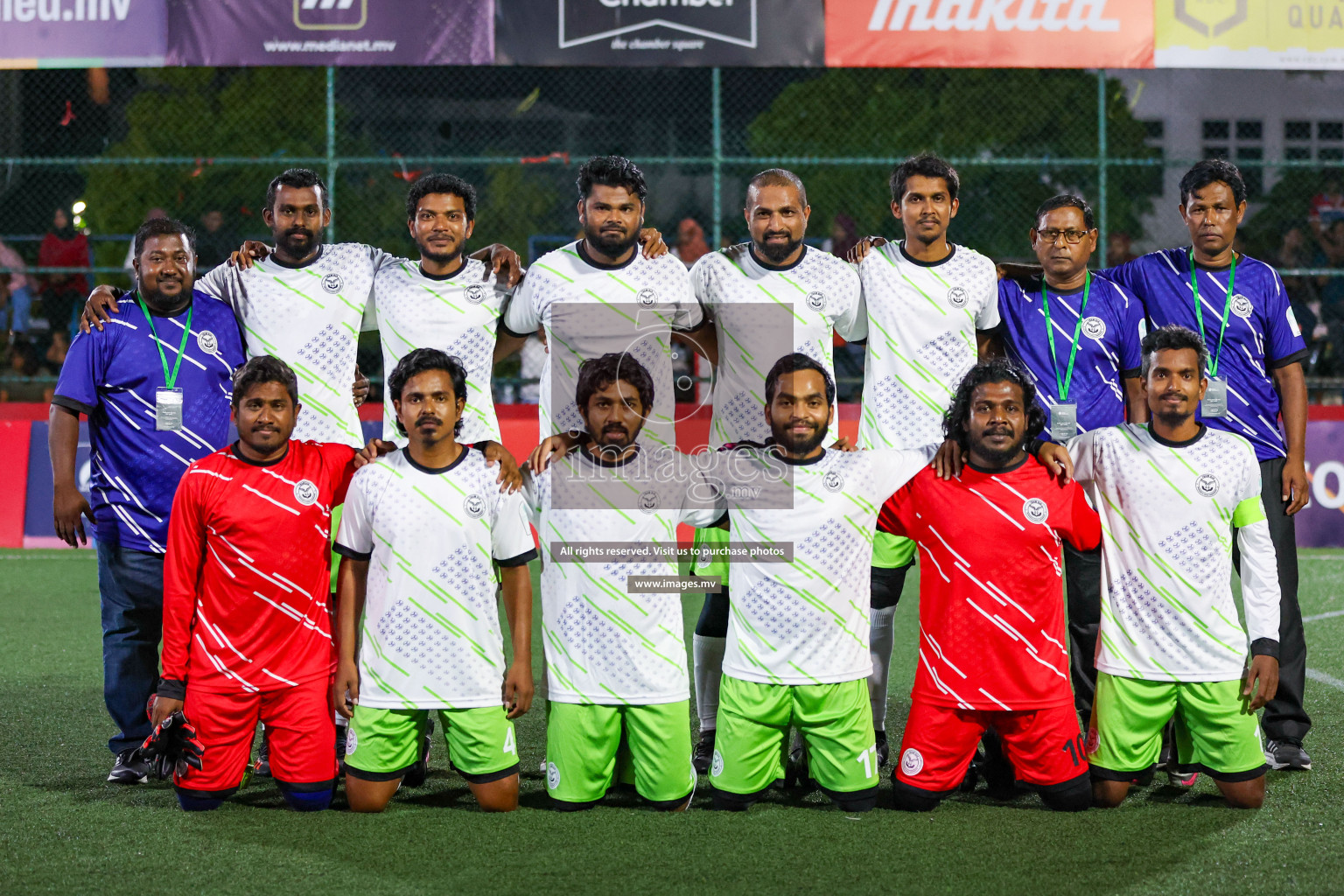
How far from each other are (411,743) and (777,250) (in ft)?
6.90

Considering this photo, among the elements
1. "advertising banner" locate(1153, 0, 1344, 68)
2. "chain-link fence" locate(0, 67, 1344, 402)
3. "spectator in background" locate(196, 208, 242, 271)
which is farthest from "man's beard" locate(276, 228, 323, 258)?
"spectator in background" locate(196, 208, 242, 271)

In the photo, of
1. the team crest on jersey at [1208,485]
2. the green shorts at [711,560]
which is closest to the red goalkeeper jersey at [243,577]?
the green shorts at [711,560]

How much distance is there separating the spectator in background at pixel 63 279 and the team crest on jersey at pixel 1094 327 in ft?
36.4

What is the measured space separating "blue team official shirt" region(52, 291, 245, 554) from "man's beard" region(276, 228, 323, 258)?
16.0 inches

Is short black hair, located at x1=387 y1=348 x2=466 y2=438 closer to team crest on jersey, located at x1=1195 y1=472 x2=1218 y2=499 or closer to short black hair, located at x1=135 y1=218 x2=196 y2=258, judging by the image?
short black hair, located at x1=135 y1=218 x2=196 y2=258

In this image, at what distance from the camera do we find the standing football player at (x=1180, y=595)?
4.41 m

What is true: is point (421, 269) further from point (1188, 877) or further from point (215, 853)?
point (1188, 877)

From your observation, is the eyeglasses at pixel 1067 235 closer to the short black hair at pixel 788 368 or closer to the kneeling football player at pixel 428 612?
the short black hair at pixel 788 368

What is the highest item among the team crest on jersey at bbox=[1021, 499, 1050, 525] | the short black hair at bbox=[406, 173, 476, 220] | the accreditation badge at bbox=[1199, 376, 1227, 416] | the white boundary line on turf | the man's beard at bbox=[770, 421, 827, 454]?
the short black hair at bbox=[406, 173, 476, 220]

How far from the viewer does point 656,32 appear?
11164 mm

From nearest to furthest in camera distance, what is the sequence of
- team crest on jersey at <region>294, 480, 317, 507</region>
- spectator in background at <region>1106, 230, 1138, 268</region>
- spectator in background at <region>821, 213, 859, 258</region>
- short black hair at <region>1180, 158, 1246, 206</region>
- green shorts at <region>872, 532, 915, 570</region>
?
team crest on jersey at <region>294, 480, 317, 507</region>
green shorts at <region>872, 532, 915, 570</region>
short black hair at <region>1180, 158, 1246, 206</region>
spectator in background at <region>1106, 230, 1138, 268</region>
spectator in background at <region>821, 213, 859, 258</region>

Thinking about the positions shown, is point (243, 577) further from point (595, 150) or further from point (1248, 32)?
point (595, 150)

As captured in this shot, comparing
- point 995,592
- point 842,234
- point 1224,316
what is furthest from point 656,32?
point 995,592

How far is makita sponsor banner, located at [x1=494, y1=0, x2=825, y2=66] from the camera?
11164 millimetres
